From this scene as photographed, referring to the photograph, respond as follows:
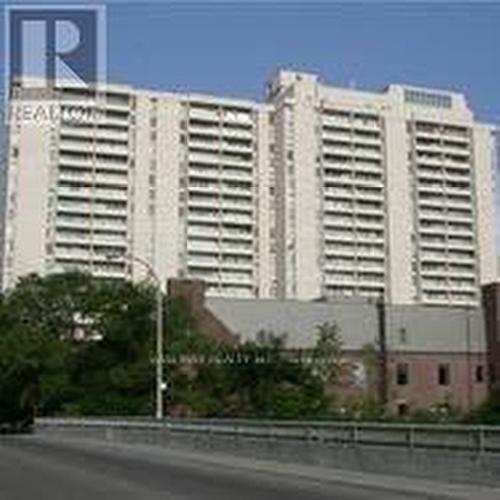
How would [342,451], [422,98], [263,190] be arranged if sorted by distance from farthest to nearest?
1. [422,98]
2. [263,190]
3. [342,451]

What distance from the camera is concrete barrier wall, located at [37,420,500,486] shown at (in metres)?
23.9

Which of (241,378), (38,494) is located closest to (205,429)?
(38,494)

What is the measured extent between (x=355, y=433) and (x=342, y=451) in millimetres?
728

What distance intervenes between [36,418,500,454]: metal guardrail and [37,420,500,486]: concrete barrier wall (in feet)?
0.15

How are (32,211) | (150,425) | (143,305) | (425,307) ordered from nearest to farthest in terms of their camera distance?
(150,425) → (143,305) → (425,307) → (32,211)

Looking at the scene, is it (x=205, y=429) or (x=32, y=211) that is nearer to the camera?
(x=205, y=429)

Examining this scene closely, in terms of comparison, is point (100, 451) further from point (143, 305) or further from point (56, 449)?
point (143, 305)

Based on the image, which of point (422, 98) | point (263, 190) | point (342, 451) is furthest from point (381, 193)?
point (342, 451)

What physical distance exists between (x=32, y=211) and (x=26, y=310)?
49114 mm

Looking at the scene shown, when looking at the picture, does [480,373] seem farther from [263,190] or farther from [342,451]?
[342,451]

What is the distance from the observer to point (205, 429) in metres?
42.3

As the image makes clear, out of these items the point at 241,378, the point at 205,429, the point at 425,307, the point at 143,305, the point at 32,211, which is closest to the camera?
the point at 205,429

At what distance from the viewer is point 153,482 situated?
2586 cm

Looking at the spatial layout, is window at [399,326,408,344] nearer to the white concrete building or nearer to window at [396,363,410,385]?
window at [396,363,410,385]
